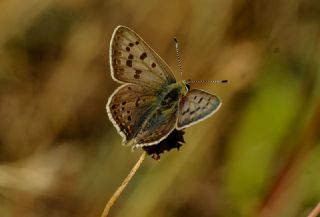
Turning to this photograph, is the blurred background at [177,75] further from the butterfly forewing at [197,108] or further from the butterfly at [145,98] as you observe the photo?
the butterfly forewing at [197,108]

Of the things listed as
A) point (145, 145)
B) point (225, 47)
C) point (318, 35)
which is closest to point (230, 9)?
point (225, 47)

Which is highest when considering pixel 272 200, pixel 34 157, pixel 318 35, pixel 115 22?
pixel 115 22

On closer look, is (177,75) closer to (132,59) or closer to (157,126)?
(132,59)

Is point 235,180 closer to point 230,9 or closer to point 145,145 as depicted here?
point 230,9

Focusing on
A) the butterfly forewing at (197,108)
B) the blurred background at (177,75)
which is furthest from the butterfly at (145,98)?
the blurred background at (177,75)

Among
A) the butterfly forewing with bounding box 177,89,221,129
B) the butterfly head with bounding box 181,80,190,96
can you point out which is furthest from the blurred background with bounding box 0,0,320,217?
the butterfly forewing with bounding box 177,89,221,129

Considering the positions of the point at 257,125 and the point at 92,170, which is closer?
the point at 257,125
